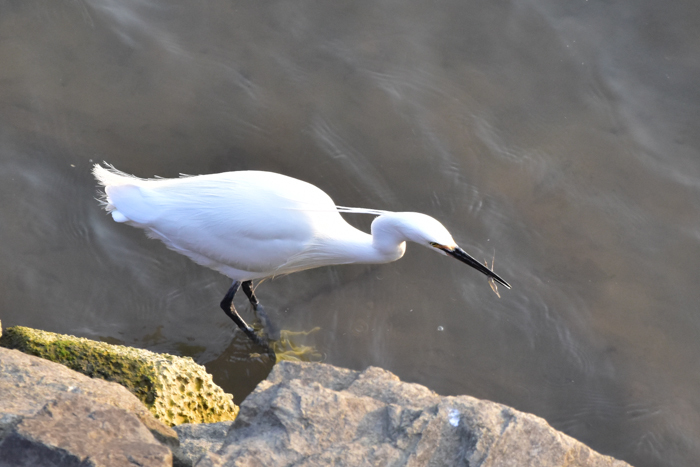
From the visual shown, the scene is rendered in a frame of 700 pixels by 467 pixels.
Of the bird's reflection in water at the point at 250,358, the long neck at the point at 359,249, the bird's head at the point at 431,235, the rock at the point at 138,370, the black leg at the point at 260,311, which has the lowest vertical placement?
the bird's reflection in water at the point at 250,358

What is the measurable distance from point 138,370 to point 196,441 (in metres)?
0.63

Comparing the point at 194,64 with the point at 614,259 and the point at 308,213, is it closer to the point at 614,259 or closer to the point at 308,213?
the point at 308,213

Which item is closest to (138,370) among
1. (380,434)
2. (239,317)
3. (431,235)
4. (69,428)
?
(69,428)

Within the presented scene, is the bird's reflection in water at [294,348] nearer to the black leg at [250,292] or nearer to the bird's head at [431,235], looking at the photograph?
the black leg at [250,292]

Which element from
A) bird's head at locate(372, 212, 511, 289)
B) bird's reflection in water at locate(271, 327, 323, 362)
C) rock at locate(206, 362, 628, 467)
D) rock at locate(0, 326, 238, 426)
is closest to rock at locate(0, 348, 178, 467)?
rock at locate(206, 362, 628, 467)

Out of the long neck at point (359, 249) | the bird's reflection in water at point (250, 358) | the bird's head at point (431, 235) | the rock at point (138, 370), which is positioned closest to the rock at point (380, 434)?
the rock at point (138, 370)

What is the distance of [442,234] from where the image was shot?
3.15 m

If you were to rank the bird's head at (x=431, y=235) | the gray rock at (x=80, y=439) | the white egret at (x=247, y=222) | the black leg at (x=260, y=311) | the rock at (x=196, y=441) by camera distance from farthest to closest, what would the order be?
the black leg at (x=260, y=311), the white egret at (x=247, y=222), the bird's head at (x=431, y=235), the rock at (x=196, y=441), the gray rock at (x=80, y=439)

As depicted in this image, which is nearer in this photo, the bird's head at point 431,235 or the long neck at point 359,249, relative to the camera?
the bird's head at point 431,235

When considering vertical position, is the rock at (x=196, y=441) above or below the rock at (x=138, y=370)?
above

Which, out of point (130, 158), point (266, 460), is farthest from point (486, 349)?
point (130, 158)

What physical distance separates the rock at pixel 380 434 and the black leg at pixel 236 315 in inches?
64.0

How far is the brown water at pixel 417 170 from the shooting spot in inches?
155

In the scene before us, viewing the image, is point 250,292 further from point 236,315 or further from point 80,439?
point 80,439
